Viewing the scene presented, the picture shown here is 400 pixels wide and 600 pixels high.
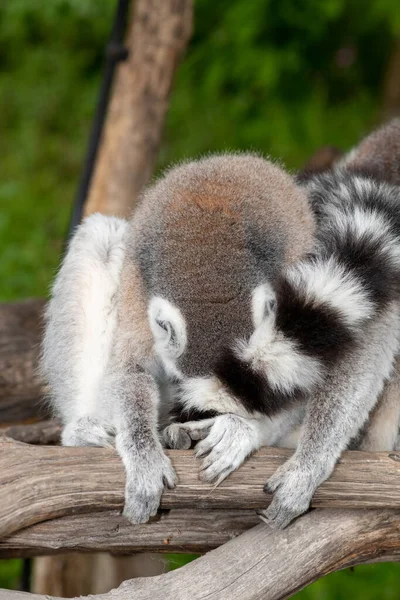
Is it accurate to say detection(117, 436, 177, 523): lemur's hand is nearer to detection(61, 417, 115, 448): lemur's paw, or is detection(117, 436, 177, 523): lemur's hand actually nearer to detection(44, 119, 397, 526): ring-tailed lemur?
detection(44, 119, 397, 526): ring-tailed lemur

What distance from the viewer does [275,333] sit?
2715mm

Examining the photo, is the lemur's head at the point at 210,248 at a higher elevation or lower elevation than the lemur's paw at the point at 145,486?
higher

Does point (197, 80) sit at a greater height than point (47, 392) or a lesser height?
greater

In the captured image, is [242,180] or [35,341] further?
[35,341]

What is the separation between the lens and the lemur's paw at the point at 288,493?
111 inches

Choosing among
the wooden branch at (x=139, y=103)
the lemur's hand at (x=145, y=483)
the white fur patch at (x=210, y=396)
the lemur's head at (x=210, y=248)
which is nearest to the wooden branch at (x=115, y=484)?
the lemur's hand at (x=145, y=483)

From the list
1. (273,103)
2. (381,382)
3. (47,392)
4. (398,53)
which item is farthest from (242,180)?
(398,53)

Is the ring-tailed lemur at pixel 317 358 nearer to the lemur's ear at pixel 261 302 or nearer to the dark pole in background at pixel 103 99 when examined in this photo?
the lemur's ear at pixel 261 302

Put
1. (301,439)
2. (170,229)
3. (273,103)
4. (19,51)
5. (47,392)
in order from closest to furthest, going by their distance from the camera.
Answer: (301,439)
(170,229)
(47,392)
(273,103)
(19,51)

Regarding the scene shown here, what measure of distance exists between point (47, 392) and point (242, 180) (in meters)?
1.50

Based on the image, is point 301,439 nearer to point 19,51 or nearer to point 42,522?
point 42,522

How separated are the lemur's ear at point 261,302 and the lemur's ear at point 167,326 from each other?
27cm

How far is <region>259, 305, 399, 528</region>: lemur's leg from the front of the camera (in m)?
2.84

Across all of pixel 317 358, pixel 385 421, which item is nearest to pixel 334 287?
pixel 317 358
